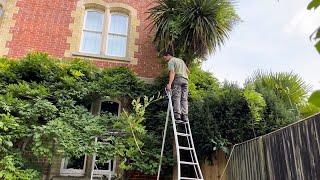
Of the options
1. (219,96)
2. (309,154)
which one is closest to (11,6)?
(219,96)

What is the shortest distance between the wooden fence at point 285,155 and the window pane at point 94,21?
627 cm

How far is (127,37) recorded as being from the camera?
10383 millimetres

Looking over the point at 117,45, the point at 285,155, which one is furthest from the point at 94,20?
the point at 285,155

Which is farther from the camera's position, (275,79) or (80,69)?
(275,79)

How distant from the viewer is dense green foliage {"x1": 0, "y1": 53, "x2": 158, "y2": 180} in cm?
686

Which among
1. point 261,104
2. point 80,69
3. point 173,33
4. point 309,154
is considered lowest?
point 309,154

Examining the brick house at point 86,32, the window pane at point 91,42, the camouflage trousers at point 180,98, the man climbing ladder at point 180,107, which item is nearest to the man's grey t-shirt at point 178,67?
the man climbing ladder at point 180,107

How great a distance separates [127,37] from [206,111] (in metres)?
4.21

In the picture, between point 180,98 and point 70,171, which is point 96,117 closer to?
point 70,171

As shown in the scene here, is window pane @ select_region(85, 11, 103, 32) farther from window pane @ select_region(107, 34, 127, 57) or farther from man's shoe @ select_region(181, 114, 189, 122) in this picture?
man's shoe @ select_region(181, 114, 189, 122)

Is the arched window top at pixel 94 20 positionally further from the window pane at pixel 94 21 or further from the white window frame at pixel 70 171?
the white window frame at pixel 70 171

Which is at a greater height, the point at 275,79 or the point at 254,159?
the point at 275,79

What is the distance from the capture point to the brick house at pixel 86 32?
960cm

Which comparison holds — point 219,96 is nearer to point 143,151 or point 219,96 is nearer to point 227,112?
point 227,112
